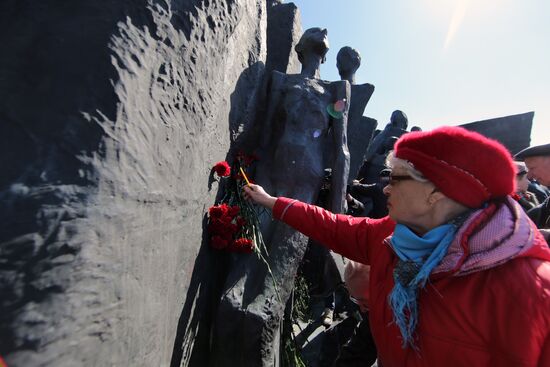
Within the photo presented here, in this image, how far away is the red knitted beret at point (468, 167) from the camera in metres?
1.19

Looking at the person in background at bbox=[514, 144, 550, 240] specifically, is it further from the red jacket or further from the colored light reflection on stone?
the red jacket

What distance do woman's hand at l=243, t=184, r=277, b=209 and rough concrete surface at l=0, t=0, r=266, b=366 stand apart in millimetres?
545

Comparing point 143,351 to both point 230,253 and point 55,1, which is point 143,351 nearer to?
point 230,253

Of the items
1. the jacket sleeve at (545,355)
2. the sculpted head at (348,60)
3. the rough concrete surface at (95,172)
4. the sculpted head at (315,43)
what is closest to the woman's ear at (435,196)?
the jacket sleeve at (545,355)

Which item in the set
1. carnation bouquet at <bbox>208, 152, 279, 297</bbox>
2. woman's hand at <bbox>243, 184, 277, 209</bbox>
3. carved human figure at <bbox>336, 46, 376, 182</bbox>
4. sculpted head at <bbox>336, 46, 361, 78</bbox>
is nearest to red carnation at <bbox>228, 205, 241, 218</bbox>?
carnation bouquet at <bbox>208, 152, 279, 297</bbox>

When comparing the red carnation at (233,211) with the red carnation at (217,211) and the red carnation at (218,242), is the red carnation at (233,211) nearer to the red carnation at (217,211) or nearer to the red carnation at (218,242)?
the red carnation at (217,211)

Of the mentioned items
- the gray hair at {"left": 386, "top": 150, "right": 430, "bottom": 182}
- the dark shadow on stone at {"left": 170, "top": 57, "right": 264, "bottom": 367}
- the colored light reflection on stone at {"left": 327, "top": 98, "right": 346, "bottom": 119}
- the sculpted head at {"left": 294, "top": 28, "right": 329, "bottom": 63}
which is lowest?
the dark shadow on stone at {"left": 170, "top": 57, "right": 264, "bottom": 367}

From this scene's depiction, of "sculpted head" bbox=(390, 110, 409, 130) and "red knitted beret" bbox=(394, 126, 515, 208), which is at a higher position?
"red knitted beret" bbox=(394, 126, 515, 208)

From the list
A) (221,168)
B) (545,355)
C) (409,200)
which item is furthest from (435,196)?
(221,168)

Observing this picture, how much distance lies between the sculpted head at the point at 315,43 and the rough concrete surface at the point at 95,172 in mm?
1646

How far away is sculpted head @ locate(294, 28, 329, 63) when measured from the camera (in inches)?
127

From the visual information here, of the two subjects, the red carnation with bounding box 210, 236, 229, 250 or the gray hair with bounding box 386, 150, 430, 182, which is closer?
the gray hair with bounding box 386, 150, 430, 182

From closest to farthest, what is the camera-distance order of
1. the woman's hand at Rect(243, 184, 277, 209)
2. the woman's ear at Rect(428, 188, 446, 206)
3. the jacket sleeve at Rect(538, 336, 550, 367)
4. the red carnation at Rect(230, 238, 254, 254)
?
1. the jacket sleeve at Rect(538, 336, 550, 367)
2. the woman's ear at Rect(428, 188, 446, 206)
3. the woman's hand at Rect(243, 184, 277, 209)
4. the red carnation at Rect(230, 238, 254, 254)

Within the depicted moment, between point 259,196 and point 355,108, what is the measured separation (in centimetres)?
380
